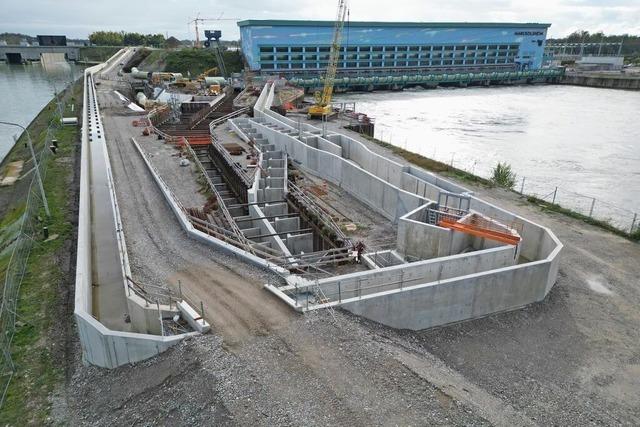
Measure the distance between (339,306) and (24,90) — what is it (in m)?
114

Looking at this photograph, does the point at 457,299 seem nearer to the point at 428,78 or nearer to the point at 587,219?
the point at 587,219

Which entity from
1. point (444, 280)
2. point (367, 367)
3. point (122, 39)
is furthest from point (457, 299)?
point (122, 39)

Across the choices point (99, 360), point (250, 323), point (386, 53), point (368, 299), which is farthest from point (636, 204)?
point (386, 53)

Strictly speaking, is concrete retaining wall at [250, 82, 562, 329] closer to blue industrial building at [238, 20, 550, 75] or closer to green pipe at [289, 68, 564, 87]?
green pipe at [289, 68, 564, 87]

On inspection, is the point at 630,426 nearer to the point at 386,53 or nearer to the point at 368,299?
the point at 368,299

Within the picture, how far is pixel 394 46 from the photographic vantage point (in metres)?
125

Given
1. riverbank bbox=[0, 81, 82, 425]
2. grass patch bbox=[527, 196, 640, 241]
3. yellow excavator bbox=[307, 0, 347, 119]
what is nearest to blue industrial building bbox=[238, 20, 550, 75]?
yellow excavator bbox=[307, 0, 347, 119]

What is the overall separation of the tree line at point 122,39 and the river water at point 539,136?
4671 inches

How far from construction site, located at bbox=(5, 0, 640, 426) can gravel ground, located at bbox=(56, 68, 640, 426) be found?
0.20ft

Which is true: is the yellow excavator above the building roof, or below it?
below

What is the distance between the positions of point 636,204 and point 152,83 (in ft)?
296

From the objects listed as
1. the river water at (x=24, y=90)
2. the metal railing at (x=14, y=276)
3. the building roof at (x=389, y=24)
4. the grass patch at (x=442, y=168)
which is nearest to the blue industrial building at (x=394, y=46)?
the building roof at (x=389, y=24)

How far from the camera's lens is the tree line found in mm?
184125

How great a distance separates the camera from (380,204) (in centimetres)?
2723
